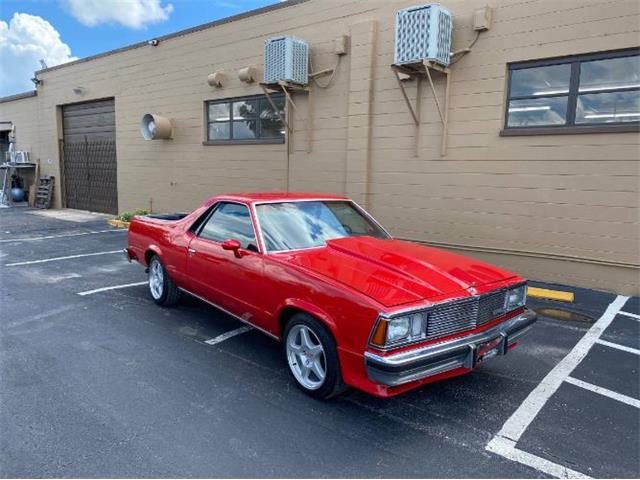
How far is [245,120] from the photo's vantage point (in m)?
10.5

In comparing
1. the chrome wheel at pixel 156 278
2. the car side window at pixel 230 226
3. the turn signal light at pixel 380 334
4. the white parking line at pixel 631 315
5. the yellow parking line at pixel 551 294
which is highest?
the car side window at pixel 230 226

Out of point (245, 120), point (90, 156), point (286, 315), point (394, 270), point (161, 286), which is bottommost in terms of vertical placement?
point (161, 286)

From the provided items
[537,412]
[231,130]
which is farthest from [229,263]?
[231,130]

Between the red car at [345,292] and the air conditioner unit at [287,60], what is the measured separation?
186 inches

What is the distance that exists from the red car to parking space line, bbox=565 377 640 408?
2.03ft

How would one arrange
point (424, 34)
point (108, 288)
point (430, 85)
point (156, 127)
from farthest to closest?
point (156, 127) < point (430, 85) < point (424, 34) < point (108, 288)

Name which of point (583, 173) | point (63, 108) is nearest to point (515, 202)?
point (583, 173)

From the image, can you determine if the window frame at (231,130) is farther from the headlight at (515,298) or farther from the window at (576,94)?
the headlight at (515,298)

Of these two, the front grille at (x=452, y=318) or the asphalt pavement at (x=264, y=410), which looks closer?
the asphalt pavement at (x=264, y=410)

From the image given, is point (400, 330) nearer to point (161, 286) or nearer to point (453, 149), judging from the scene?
point (161, 286)

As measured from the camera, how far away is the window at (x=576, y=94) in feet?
19.8

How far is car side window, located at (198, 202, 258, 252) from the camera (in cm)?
420

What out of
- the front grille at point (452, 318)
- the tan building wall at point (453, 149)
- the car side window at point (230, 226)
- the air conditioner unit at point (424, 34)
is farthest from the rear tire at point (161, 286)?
the air conditioner unit at point (424, 34)

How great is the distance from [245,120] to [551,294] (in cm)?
729
